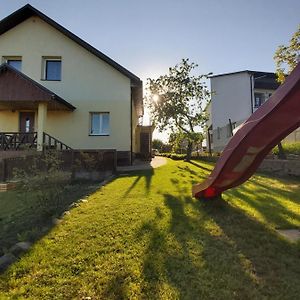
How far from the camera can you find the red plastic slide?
408 cm

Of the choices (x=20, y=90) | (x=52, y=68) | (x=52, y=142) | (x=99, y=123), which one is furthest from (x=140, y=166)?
(x=52, y=68)

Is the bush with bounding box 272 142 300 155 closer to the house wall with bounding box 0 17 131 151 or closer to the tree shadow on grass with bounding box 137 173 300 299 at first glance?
the house wall with bounding box 0 17 131 151

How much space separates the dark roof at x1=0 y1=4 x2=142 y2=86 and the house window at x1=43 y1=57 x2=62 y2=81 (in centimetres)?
169

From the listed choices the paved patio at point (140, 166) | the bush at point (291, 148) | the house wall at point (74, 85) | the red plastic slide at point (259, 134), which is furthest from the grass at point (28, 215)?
the bush at point (291, 148)

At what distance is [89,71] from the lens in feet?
56.3

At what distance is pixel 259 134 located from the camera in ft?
15.2

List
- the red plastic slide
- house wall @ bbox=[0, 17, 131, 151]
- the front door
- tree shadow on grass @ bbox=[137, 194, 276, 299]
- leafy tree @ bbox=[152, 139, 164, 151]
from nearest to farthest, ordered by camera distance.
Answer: tree shadow on grass @ bbox=[137, 194, 276, 299] → the red plastic slide → house wall @ bbox=[0, 17, 131, 151] → the front door → leafy tree @ bbox=[152, 139, 164, 151]

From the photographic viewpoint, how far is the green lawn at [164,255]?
3.30 m

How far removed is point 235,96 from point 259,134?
25461 mm

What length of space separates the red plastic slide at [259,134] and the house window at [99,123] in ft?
37.9

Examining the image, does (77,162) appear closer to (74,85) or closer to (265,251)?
(74,85)

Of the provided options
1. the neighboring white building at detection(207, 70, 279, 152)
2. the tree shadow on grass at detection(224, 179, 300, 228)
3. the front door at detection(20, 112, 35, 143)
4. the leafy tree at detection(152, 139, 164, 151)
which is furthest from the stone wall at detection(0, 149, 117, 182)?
the leafy tree at detection(152, 139, 164, 151)

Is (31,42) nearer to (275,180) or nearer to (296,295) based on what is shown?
(275,180)

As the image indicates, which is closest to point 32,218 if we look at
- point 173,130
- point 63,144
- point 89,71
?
point 63,144
